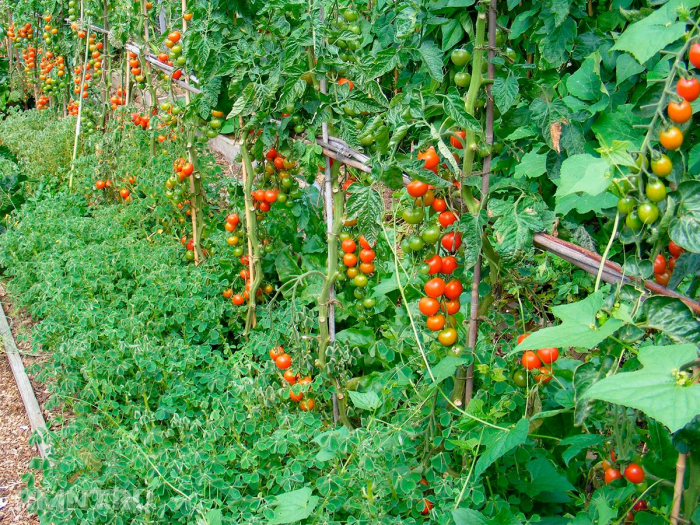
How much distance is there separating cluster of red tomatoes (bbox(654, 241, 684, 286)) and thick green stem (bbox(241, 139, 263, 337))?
1804mm

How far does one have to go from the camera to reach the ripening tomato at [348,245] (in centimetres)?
234

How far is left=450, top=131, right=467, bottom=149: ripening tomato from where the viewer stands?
5.53 feet

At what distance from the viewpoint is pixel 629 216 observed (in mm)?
1225

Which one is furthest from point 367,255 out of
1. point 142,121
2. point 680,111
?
point 142,121

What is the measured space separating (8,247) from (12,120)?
2.51 m

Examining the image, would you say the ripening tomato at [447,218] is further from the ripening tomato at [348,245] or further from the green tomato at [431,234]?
the ripening tomato at [348,245]

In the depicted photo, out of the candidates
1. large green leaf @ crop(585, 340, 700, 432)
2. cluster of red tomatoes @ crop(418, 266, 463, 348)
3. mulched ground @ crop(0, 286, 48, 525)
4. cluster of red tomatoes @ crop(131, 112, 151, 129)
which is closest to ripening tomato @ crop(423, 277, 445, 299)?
cluster of red tomatoes @ crop(418, 266, 463, 348)

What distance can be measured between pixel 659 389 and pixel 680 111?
0.47 meters

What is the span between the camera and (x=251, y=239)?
2.81 m

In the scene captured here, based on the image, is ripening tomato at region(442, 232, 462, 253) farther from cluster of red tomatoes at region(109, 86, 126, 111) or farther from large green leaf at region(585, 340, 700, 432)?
cluster of red tomatoes at region(109, 86, 126, 111)

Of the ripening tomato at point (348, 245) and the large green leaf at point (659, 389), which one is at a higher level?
the large green leaf at point (659, 389)

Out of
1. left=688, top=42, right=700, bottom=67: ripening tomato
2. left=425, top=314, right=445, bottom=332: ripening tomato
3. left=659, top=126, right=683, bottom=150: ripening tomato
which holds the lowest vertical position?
left=425, top=314, right=445, bottom=332: ripening tomato

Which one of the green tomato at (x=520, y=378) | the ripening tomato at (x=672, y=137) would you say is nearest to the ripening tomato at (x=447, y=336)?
the green tomato at (x=520, y=378)

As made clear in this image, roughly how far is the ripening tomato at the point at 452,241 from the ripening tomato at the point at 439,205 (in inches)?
2.9
